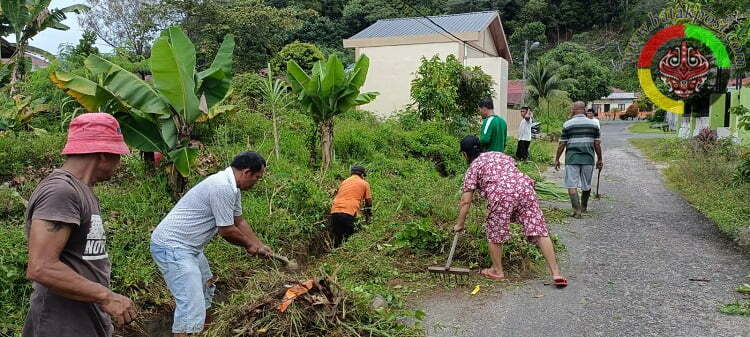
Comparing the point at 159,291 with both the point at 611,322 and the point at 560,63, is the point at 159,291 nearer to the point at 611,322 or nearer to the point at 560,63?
the point at 611,322

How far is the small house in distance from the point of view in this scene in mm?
19672

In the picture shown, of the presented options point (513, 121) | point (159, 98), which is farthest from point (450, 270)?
point (513, 121)

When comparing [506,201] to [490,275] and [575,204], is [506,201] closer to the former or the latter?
[490,275]

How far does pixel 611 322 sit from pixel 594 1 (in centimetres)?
6975

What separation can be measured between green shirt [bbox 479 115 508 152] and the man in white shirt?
23.2ft

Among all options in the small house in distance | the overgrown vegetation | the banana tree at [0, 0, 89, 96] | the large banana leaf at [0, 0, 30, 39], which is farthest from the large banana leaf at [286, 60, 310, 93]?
the small house in distance

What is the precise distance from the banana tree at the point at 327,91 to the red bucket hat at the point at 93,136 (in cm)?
681

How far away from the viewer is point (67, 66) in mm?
11031

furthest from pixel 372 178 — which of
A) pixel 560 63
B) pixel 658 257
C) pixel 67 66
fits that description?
pixel 560 63

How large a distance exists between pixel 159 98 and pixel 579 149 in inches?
237

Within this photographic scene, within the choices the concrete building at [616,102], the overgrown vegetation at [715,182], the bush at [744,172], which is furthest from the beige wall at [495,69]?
the concrete building at [616,102]

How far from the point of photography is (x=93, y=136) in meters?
2.41

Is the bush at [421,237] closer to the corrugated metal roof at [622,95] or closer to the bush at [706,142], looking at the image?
the bush at [706,142]

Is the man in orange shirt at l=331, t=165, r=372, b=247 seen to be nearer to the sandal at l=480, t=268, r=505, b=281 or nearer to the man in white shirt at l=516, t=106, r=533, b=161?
the sandal at l=480, t=268, r=505, b=281
